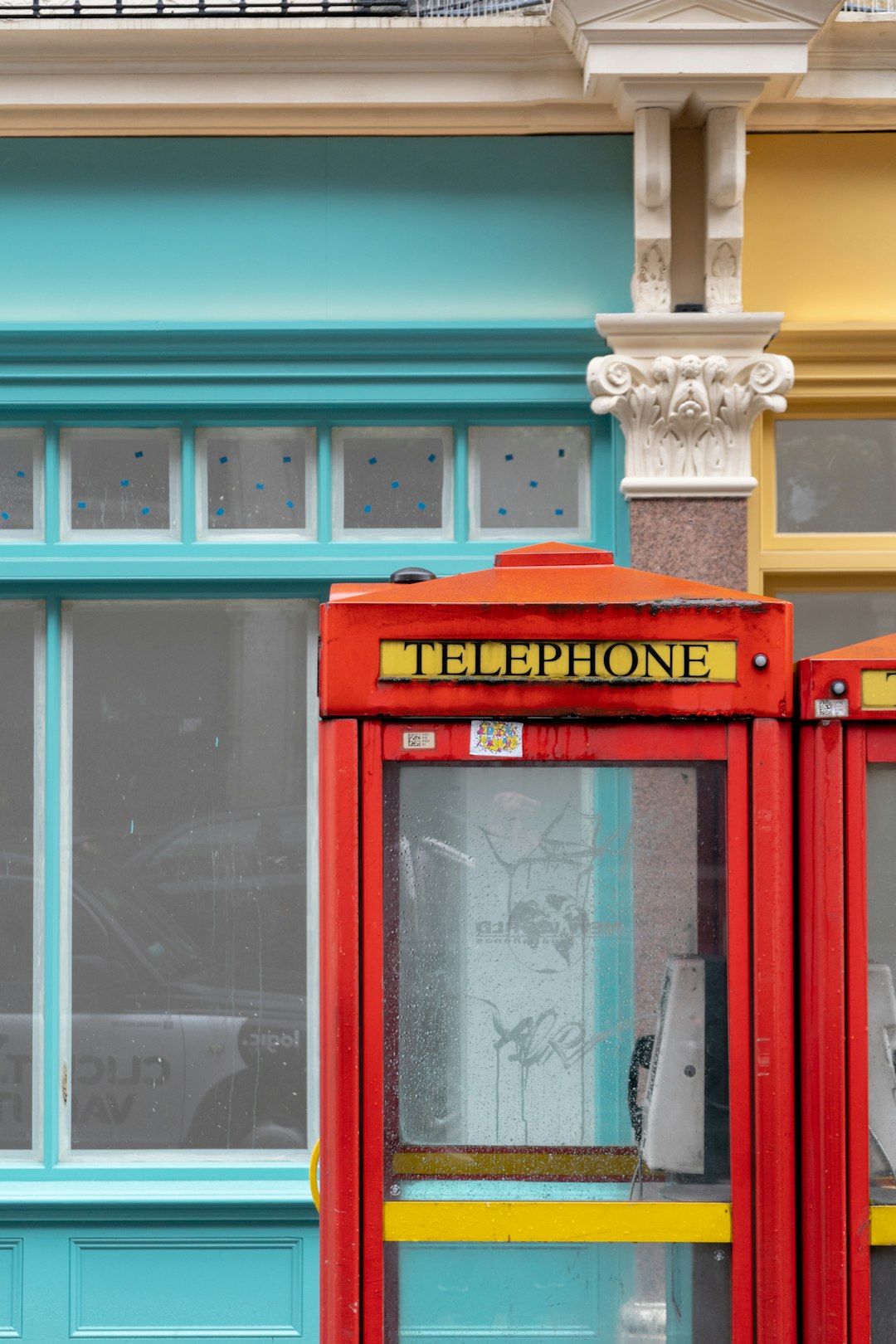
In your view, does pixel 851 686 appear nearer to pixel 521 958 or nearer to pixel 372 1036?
pixel 521 958

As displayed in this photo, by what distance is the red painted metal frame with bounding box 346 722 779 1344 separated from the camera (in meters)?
2.91

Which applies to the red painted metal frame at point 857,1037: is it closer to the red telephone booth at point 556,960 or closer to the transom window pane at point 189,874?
the red telephone booth at point 556,960

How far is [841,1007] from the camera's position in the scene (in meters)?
2.92

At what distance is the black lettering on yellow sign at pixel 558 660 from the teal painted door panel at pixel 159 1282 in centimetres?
315

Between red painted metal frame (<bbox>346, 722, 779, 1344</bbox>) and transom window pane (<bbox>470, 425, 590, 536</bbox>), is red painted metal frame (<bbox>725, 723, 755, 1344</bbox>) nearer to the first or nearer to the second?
red painted metal frame (<bbox>346, 722, 779, 1344</bbox>)

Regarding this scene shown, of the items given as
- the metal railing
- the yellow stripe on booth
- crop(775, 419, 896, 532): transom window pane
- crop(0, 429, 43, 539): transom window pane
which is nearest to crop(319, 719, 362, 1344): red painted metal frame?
the yellow stripe on booth

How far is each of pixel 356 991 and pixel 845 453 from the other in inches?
138

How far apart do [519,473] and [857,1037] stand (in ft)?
9.98

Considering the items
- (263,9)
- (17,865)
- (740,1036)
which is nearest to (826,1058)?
(740,1036)

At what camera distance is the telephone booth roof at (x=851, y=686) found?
2.91 meters

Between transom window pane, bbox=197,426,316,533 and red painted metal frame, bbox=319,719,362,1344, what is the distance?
265cm

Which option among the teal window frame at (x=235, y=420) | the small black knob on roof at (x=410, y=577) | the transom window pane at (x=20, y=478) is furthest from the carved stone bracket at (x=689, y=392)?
the transom window pane at (x=20, y=478)

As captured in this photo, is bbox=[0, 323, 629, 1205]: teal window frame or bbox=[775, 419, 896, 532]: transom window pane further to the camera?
bbox=[775, 419, 896, 532]: transom window pane

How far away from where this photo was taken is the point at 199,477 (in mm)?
5418
